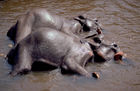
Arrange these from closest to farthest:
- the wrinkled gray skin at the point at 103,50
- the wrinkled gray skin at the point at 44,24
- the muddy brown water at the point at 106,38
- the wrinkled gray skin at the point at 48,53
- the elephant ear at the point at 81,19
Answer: the muddy brown water at the point at 106,38
the wrinkled gray skin at the point at 48,53
the wrinkled gray skin at the point at 103,50
the wrinkled gray skin at the point at 44,24
the elephant ear at the point at 81,19

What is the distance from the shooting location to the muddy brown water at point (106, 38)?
347 centimetres

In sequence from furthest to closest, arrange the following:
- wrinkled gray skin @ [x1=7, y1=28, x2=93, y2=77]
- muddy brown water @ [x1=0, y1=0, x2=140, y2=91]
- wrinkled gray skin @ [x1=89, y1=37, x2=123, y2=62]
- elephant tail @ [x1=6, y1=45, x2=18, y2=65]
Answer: wrinkled gray skin @ [x1=89, y1=37, x2=123, y2=62] → elephant tail @ [x1=6, y1=45, x2=18, y2=65] → wrinkled gray skin @ [x1=7, y1=28, x2=93, y2=77] → muddy brown water @ [x1=0, y1=0, x2=140, y2=91]

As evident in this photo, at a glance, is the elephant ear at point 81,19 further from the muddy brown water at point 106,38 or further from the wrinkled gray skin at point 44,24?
the muddy brown water at point 106,38

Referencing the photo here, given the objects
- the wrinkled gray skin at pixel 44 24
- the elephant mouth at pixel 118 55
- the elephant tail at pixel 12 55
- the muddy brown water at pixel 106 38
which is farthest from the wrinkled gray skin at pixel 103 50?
the elephant tail at pixel 12 55

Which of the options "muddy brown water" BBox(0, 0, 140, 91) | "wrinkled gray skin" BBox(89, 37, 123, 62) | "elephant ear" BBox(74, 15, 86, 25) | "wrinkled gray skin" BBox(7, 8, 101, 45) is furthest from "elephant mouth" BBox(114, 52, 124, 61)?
"elephant ear" BBox(74, 15, 86, 25)

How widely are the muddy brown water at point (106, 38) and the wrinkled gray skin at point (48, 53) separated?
0.55 feet

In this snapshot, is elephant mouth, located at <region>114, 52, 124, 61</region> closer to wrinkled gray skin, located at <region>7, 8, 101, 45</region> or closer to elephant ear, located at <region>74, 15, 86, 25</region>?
wrinkled gray skin, located at <region>7, 8, 101, 45</region>

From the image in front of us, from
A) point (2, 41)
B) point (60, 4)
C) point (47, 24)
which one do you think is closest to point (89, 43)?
point (47, 24)

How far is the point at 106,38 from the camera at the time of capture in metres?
5.40

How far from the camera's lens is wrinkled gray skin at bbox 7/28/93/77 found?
3658mm

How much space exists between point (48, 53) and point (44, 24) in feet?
4.17

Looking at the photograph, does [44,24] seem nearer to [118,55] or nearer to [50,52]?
[50,52]

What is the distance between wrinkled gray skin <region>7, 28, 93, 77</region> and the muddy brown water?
0.17m

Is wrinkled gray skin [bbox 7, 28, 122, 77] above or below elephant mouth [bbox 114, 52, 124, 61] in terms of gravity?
above
